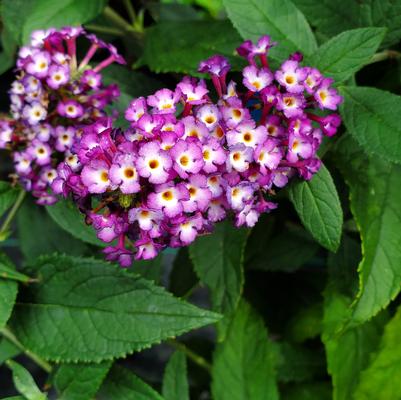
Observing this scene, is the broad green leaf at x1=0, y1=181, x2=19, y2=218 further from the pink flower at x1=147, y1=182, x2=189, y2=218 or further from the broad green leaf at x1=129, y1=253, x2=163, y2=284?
the pink flower at x1=147, y1=182, x2=189, y2=218

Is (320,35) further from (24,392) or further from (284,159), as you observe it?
(24,392)

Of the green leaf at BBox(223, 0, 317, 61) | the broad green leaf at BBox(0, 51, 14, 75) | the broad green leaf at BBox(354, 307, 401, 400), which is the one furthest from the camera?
the broad green leaf at BBox(0, 51, 14, 75)

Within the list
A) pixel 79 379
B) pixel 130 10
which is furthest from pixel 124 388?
pixel 130 10

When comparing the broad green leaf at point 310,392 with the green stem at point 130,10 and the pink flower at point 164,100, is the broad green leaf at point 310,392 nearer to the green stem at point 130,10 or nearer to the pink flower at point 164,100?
the pink flower at point 164,100

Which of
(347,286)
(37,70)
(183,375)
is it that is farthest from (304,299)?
(37,70)

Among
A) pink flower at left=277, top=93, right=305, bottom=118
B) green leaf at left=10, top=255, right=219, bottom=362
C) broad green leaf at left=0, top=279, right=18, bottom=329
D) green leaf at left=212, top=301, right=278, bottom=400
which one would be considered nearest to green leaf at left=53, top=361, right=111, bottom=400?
green leaf at left=10, top=255, right=219, bottom=362

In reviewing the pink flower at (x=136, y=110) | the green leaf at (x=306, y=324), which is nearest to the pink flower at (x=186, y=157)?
the pink flower at (x=136, y=110)

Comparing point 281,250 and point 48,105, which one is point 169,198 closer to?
point 48,105
